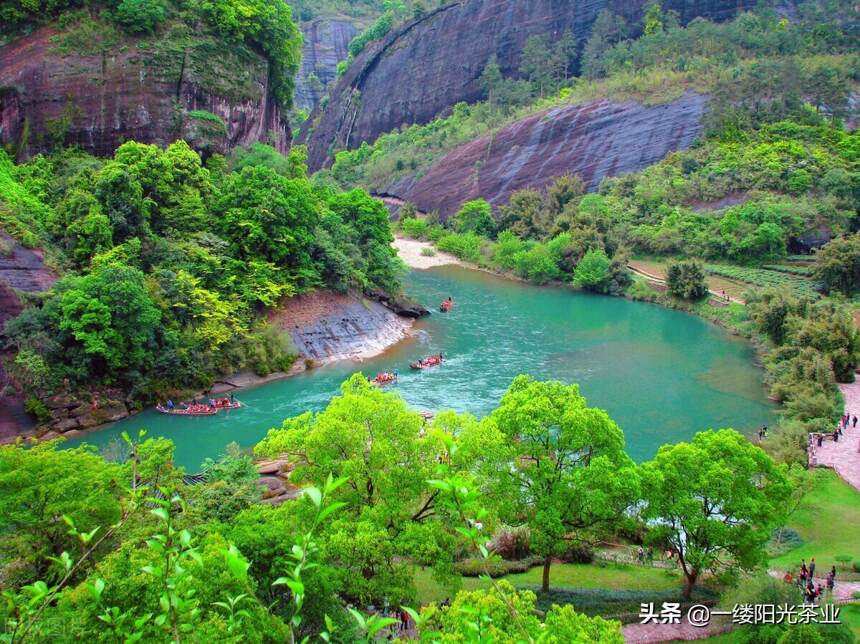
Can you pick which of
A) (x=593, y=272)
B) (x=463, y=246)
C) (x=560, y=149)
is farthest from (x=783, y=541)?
(x=560, y=149)

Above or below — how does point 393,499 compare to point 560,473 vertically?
below

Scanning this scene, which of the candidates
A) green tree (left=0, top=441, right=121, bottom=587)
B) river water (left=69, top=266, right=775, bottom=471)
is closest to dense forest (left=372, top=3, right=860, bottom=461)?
river water (left=69, top=266, right=775, bottom=471)

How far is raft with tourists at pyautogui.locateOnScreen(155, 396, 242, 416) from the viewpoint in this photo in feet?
107

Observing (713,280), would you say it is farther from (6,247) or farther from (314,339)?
(6,247)

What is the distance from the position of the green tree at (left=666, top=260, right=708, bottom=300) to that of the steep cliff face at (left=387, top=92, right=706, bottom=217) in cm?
2580

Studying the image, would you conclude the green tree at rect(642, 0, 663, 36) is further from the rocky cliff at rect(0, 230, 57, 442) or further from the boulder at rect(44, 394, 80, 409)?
the boulder at rect(44, 394, 80, 409)

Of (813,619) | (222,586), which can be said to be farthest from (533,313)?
(222,586)

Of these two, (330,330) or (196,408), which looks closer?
(196,408)

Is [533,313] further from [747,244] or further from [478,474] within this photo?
[478,474]

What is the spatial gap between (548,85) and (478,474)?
96.0 m

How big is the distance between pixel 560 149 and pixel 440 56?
44459mm

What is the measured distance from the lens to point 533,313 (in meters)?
55.2

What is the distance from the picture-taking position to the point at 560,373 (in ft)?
129

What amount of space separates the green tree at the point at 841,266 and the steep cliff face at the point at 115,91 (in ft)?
153
